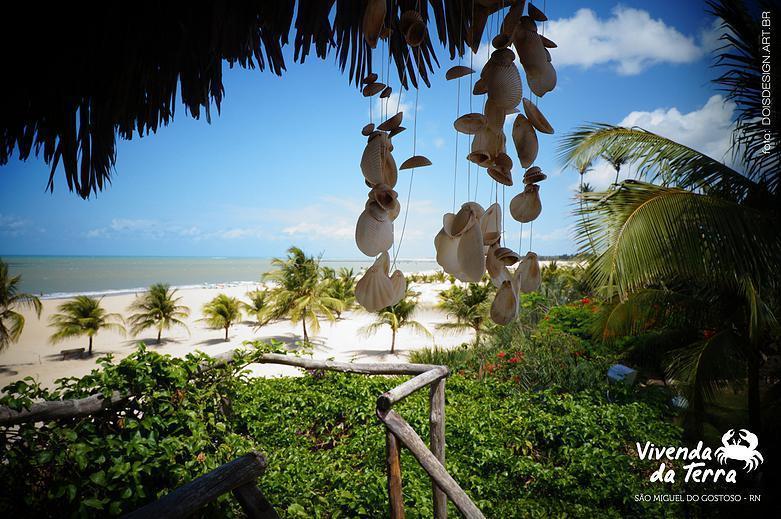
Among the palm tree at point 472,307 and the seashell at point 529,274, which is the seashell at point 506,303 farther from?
the palm tree at point 472,307

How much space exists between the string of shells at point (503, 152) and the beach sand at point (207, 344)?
869cm

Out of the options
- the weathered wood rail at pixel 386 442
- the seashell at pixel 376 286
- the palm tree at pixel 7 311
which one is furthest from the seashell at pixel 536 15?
the palm tree at pixel 7 311

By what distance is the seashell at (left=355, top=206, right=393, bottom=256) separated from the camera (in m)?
0.56

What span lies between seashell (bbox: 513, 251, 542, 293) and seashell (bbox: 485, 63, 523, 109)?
0.94ft

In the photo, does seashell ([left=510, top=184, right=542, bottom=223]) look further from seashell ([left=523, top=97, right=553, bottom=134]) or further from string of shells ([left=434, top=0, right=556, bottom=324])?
seashell ([left=523, top=97, right=553, bottom=134])

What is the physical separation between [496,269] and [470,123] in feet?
0.95

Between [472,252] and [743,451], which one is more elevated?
[472,252]

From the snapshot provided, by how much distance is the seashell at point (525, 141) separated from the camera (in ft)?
2.04

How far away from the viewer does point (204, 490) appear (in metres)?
0.96

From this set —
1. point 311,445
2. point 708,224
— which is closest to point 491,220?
point 708,224

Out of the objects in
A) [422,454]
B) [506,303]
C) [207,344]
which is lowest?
[207,344]

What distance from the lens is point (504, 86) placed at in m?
0.57

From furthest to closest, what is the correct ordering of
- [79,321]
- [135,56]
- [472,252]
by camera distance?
1. [79,321]
2. [135,56]
3. [472,252]

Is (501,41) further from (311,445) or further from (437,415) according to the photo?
(311,445)
